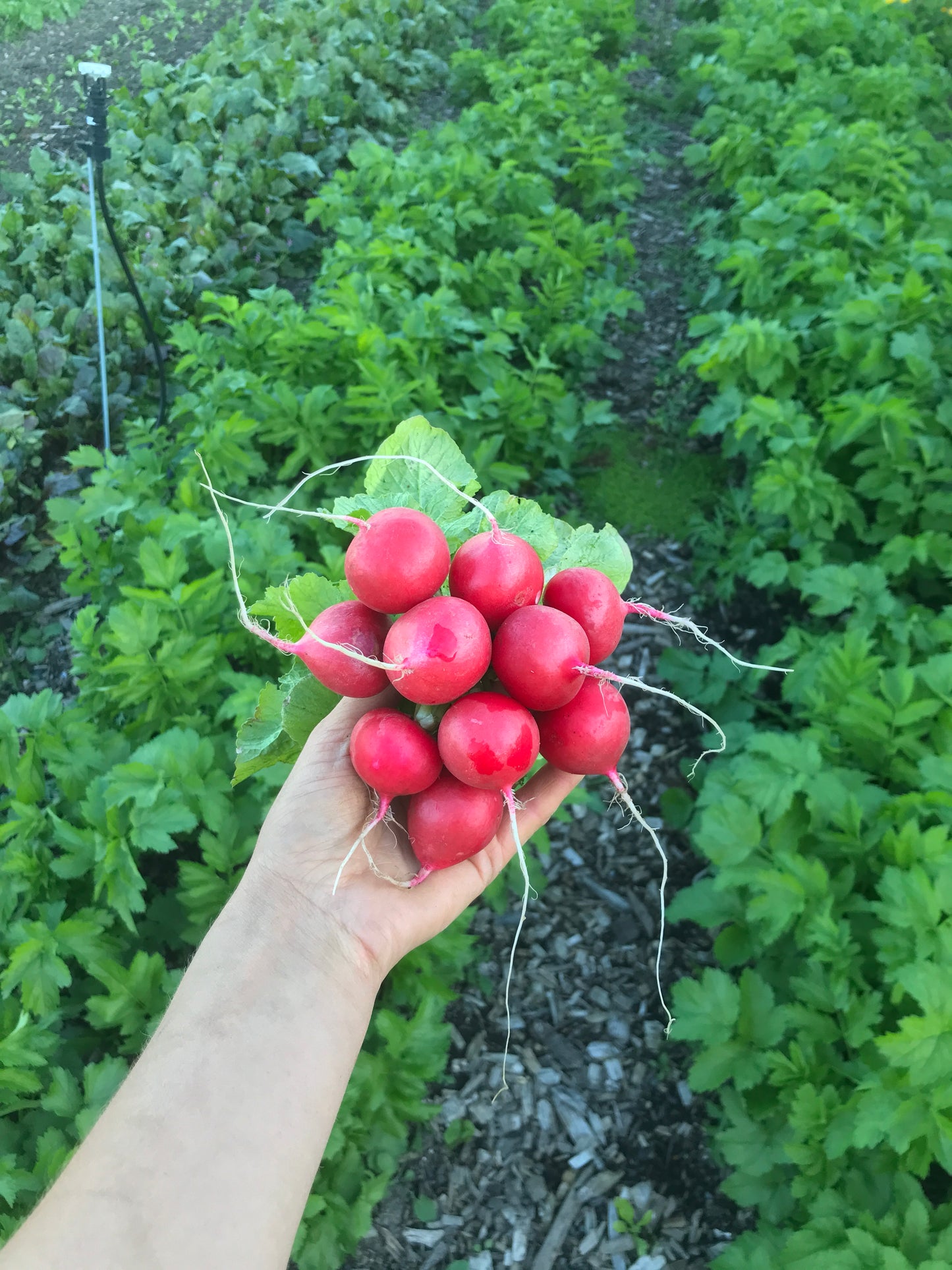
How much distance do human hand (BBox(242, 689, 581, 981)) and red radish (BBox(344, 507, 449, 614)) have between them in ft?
1.02

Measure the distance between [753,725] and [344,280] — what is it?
3.00 meters

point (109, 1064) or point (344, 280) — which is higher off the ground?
point (344, 280)

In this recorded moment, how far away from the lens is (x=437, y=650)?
1.60 metres

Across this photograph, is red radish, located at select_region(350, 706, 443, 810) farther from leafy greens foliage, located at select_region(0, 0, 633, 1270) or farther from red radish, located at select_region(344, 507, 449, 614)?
leafy greens foliage, located at select_region(0, 0, 633, 1270)

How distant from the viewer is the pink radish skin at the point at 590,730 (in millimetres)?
1804

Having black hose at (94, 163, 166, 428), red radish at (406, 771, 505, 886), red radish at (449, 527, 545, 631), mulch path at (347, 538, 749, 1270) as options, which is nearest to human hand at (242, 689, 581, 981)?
red radish at (406, 771, 505, 886)

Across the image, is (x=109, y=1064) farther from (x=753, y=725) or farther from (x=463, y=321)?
(x=463, y=321)

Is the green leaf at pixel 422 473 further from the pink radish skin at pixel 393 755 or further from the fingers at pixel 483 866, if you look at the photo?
the fingers at pixel 483 866

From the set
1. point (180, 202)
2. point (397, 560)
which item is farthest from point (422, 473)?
point (180, 202)

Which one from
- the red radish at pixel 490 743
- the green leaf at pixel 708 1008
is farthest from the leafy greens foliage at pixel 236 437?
the green leaf at pixel 708 1008

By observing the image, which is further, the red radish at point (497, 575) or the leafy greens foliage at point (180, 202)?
the leafy greens foliage at point (180, 202)

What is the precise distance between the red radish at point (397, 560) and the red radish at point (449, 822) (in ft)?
1.31

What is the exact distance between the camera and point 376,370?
3.57m

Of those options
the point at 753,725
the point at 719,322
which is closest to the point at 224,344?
the point at 719,322
